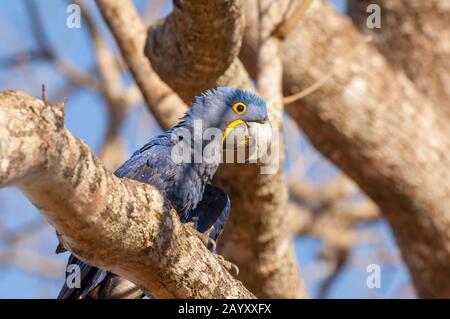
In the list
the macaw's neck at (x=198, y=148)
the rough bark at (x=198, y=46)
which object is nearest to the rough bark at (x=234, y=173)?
the rough bark at (x=198, y=46)

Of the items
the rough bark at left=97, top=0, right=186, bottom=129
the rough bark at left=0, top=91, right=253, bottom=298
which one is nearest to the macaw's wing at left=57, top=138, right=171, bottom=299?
the rough bark at left=0, top=91, right=253, bottom=298

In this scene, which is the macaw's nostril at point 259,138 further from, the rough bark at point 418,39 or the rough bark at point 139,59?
the rough bark at point 418,39

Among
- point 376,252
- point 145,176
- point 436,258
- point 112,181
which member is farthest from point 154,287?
point 376,252

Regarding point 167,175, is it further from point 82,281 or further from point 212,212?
point 82,281

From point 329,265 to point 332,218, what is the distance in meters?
0.74

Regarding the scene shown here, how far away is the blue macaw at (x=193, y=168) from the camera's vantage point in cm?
420

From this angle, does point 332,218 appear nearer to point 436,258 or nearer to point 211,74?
point 436,258

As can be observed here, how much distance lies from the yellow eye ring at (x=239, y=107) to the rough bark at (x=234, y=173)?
26cm

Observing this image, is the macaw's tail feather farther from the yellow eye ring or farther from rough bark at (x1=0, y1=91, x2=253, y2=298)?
the yellow eye ring

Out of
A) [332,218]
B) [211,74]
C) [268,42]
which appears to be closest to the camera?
[211,74]

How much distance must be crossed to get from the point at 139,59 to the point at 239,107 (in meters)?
1.16

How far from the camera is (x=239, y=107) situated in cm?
445

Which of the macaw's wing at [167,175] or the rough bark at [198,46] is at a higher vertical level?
the rough bark at [198,46]

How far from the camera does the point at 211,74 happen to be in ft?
15.1
